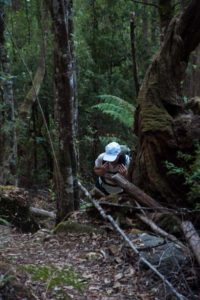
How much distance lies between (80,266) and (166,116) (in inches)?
97.9

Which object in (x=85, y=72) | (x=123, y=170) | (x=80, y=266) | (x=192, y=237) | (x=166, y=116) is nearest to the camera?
(x=192, y=237)

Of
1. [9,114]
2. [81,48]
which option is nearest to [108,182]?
[9,114]

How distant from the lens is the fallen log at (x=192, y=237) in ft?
16.5

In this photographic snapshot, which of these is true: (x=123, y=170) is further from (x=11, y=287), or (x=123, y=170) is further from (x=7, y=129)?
(x=7, y=129)

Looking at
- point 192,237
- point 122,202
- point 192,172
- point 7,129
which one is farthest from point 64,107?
point 7,129

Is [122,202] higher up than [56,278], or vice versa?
[56,278]

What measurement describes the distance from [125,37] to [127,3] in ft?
4.34

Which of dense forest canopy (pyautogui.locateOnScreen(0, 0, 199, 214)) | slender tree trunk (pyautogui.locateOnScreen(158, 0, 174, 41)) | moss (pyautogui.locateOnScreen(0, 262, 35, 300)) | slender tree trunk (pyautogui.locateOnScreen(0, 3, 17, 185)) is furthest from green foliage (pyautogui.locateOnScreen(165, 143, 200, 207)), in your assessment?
dense forest canopy (pyautogui.locateOnScreen(0, 0, 199, 214))

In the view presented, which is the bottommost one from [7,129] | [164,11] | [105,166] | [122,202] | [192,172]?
[7,129]

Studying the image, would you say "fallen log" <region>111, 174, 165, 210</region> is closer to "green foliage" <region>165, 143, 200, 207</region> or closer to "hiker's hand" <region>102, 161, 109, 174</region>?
"green foliage" <region>165, 143, 200, 207</region>

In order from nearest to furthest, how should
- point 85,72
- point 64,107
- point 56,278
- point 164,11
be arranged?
point 56,278
point 64,107
point 164,11
point 85,72

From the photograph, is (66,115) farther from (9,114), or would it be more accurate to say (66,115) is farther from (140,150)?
(9,114)

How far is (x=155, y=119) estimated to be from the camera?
733 centimetres

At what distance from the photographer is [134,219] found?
714 cm
